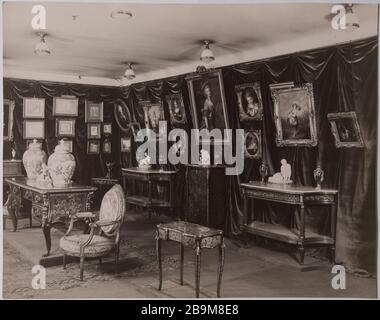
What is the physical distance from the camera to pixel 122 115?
24.8ft

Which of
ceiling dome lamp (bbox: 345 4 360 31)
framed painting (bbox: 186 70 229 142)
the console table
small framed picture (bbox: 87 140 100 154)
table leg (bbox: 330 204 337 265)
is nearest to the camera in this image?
ceiling dome lamp (bbox: 345 4 360 31)

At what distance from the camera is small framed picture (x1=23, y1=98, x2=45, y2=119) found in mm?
5754

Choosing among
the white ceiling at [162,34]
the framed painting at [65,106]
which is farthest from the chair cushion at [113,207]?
the framed painting at [65,106]

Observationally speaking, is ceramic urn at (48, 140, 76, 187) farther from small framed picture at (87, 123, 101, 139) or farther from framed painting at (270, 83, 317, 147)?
small framed picture at (87, 123, 101, 139)

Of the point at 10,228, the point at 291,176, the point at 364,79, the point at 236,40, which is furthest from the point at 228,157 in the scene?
the point at 10,228

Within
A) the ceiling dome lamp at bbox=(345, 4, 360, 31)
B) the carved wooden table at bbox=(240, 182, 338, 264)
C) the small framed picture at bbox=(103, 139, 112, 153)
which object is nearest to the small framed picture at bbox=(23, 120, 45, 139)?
the small framed picture at bbox=(103, 139, 112, 153)

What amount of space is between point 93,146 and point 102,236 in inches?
126

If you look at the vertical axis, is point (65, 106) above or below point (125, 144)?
above

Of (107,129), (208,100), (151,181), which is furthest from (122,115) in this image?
(208,100)

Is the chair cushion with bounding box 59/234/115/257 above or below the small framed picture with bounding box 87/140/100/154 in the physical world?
below

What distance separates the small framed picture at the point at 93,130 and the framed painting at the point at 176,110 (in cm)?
164

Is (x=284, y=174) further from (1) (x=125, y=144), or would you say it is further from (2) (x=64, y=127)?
(2) (x=64, y=127)

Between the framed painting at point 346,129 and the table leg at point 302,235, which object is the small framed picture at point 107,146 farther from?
the framed painting at point 346,129

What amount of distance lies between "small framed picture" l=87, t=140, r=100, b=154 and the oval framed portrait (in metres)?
0.50
